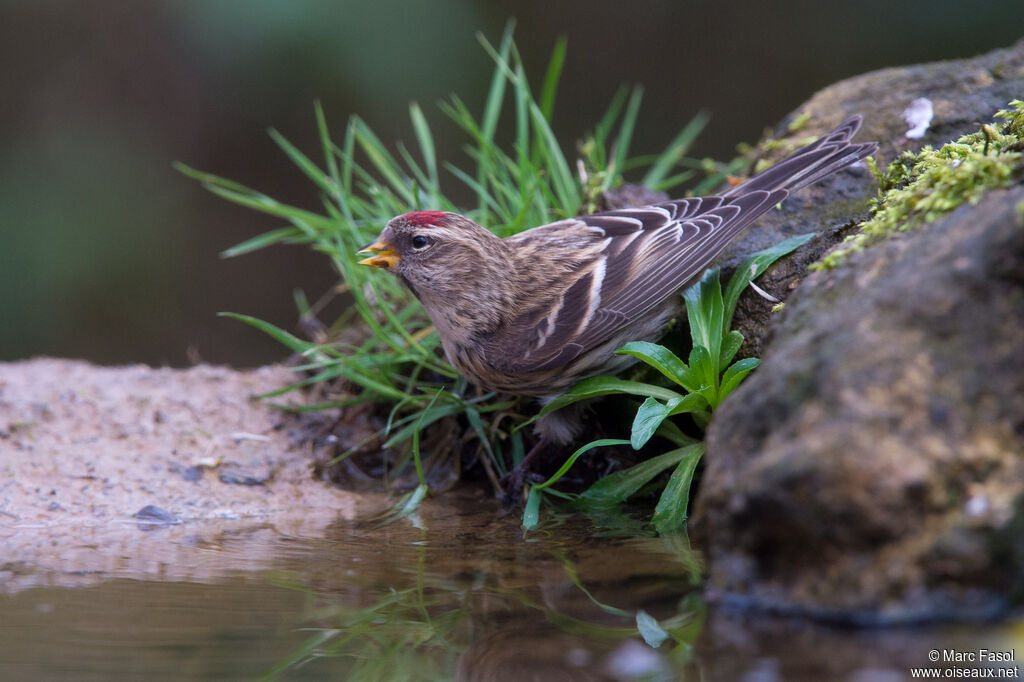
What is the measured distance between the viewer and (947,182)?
2.19m

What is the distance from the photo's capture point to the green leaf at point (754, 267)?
2.87 m

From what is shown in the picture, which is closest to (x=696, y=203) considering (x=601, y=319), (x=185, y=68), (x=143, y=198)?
(x=601, y=319)

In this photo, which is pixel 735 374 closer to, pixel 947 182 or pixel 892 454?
pixel 947 182

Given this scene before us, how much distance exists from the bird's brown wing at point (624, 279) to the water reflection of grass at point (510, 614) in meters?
0.86

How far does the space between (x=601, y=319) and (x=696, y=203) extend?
0.61 metres

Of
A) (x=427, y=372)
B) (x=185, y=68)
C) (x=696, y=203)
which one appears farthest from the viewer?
(x=185, y=68)

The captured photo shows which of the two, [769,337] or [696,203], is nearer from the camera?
[769,337]

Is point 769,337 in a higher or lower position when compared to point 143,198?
lower

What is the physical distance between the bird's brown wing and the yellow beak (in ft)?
1.60

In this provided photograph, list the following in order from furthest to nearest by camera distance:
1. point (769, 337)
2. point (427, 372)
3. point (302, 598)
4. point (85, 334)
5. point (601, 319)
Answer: point (85, 334), point (427, 372), point (601, 319), point (769, 337), point (302, 598)

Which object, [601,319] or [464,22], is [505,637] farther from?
[464,22]

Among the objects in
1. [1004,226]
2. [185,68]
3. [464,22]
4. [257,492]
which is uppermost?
[185,68]

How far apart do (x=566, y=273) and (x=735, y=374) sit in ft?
3.03

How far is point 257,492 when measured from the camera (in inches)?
129
